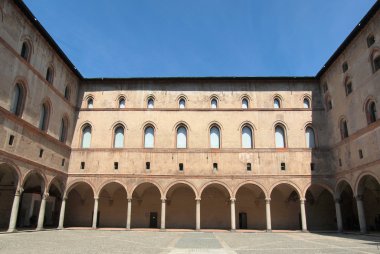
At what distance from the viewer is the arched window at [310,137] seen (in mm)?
26812

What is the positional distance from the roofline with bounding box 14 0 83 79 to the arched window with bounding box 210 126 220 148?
13346 mm

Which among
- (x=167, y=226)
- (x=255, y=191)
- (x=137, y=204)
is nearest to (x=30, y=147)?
(x=137, y=204)

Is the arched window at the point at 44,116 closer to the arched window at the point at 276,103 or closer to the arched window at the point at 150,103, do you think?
the arched window at the point at 150,103

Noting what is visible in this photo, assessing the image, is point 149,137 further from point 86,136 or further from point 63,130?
point 63,130

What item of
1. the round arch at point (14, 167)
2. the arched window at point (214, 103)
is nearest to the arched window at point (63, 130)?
the round arch at point (14, 167)

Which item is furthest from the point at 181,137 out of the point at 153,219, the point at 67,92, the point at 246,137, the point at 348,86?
the point at 348,86

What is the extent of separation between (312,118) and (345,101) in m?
3.83

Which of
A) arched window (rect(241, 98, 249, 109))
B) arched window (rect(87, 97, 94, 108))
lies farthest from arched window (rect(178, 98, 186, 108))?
arched window (rect(87, 97, 94, 108))

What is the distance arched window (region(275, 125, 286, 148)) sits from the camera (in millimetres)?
26984

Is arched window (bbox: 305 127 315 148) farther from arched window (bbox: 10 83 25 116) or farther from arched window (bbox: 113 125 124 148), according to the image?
arched window (bbox: 10 83 25 116)

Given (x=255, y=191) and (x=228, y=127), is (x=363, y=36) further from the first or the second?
(x=255, y=191)

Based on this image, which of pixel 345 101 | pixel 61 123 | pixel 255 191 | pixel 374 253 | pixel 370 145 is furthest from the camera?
pixel 255 191

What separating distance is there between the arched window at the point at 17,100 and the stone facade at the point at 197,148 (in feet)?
2.10

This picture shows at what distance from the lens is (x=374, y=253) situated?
11.6 meters
